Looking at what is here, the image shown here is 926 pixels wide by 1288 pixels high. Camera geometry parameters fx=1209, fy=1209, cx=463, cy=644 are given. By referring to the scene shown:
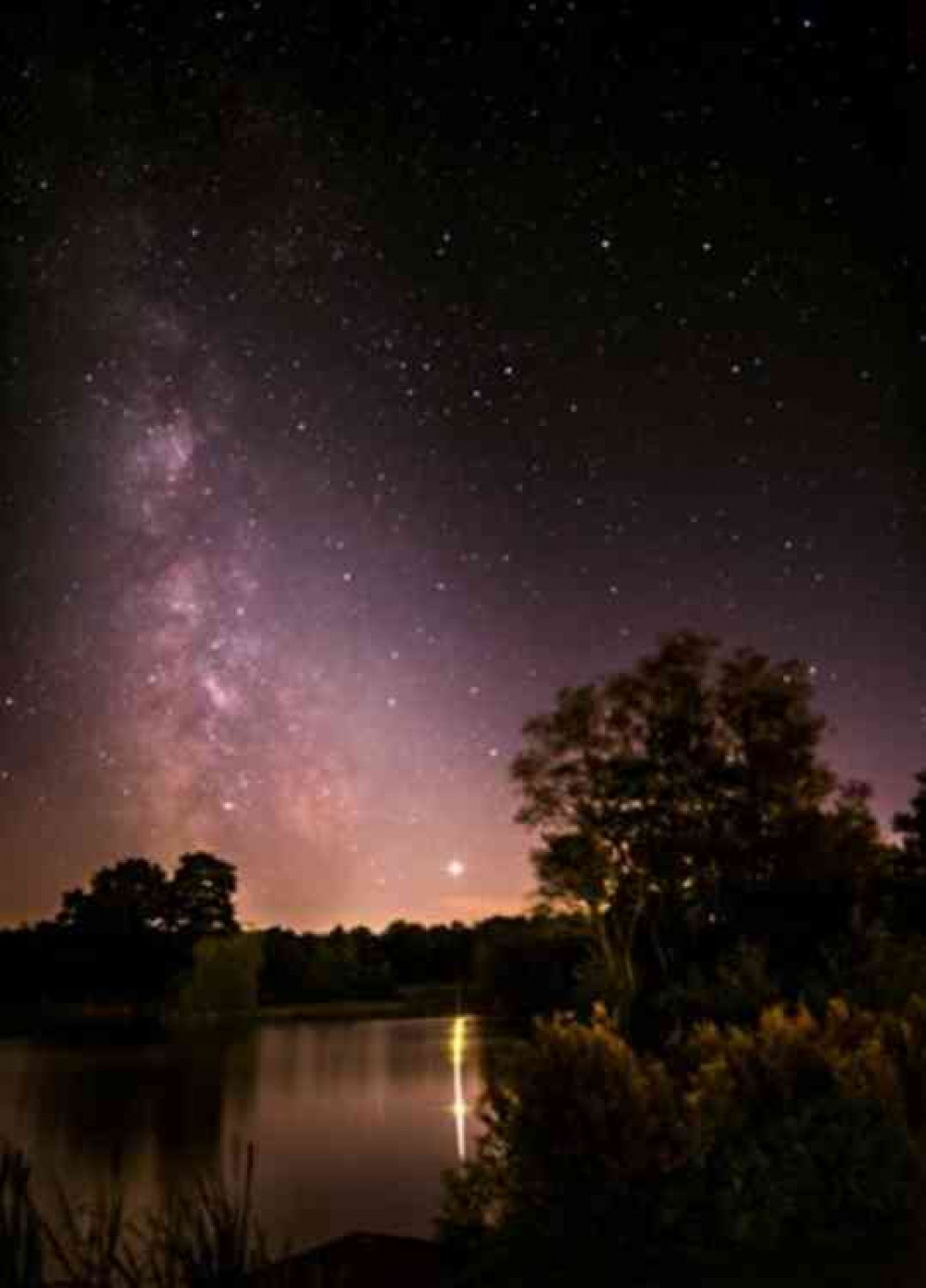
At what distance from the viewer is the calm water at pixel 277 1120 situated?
13.2m

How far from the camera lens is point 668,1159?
6.96 metres

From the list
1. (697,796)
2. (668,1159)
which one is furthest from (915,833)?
(668,1159)

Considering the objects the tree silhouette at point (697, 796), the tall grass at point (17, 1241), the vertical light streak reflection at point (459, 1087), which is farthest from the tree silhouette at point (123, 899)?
the tall grass at point (17, 1241)

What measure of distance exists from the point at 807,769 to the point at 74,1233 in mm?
19122

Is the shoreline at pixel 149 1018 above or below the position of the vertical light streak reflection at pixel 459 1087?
above

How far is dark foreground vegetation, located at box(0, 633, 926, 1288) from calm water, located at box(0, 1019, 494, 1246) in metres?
1.88

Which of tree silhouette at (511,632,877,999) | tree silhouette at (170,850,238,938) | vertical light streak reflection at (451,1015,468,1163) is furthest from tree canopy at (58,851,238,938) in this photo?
tree silhouette at (511,632,877,999)

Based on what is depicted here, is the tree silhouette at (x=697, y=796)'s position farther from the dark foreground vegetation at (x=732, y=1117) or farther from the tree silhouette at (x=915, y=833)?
the tree silhouette at (x=915, y=833)

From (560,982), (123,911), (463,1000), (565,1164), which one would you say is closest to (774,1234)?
(565,1164)

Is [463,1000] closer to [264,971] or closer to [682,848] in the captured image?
[264,971]

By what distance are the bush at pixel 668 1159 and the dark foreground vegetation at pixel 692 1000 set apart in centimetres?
1

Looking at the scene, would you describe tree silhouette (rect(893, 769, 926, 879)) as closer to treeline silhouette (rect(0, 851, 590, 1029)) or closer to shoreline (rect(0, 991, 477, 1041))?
treeline silhouette (rect(0, 851, 590, 1029))

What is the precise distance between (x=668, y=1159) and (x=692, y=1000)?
10.6 m

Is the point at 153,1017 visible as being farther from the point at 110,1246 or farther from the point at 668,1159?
the point at 110,1246
